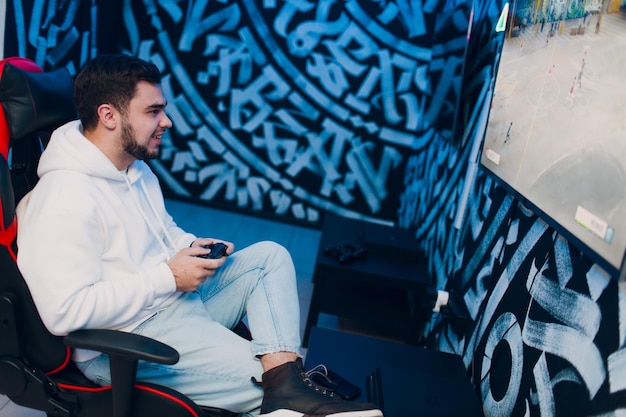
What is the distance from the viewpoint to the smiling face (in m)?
1.49

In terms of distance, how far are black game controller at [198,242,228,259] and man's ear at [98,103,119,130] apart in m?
0.44

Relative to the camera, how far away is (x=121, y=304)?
1288 millimetres

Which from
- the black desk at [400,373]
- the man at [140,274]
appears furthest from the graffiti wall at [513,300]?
the man at [140,274]

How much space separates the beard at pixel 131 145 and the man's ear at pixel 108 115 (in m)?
0.03

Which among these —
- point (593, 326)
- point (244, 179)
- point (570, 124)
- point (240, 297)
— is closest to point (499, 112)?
point (570, 124)

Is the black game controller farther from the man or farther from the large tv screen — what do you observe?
the large tv screen

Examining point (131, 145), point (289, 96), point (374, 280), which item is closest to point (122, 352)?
point (131, 145)

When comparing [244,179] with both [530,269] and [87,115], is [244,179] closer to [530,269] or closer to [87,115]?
[87,115]

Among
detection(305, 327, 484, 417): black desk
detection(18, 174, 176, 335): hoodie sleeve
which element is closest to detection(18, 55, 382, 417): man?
detection(18, 174, 176, 335): hoodie sleeve

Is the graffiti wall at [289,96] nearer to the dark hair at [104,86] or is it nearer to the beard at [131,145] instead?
the dark hair at [104,86]

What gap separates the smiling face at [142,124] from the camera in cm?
149

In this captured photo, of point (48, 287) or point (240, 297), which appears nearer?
point (48, 287)

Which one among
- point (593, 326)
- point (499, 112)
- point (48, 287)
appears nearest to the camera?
point (593, 326)

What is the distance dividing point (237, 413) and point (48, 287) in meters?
0.57
